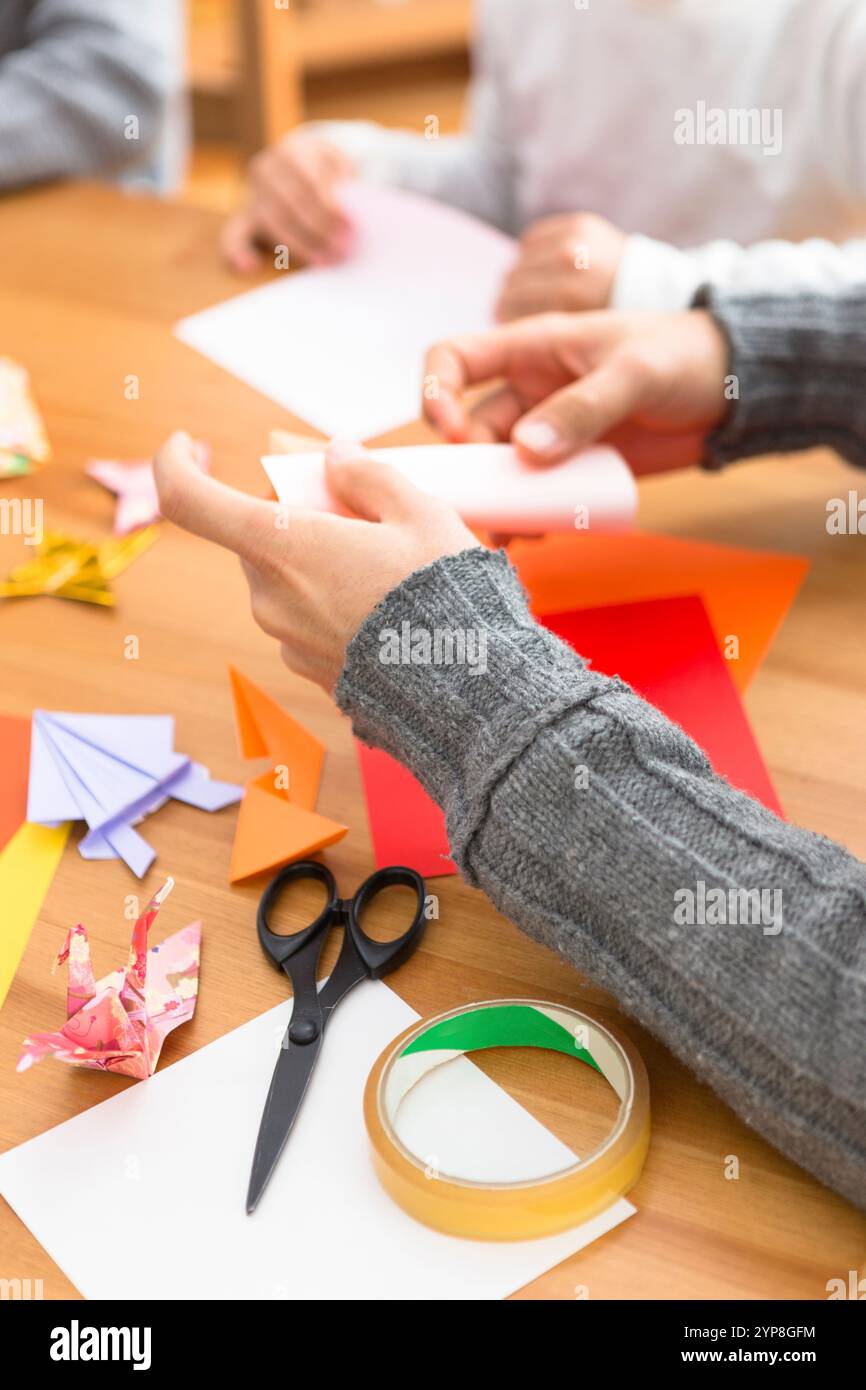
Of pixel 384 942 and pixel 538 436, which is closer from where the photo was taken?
pixel 384 942

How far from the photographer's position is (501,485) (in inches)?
30.8

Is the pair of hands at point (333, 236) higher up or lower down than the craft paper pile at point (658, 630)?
higher up

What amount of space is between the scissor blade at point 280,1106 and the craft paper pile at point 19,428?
1.90 feet

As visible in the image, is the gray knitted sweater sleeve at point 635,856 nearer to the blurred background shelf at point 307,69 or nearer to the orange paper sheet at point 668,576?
the orange paper sheet at point 668,576

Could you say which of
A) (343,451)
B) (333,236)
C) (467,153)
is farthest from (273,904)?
(467,153)

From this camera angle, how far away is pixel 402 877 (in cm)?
67

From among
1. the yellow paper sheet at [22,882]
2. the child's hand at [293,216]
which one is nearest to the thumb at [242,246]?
the child's hand at [293,216]

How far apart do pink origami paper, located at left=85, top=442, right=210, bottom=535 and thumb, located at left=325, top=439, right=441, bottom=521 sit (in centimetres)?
20

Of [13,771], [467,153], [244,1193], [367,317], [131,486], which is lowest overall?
[244,1193]

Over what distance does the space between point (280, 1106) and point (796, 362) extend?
63 cm

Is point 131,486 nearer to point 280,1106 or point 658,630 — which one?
point 658,630

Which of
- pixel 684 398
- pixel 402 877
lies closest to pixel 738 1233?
pixel 402 877

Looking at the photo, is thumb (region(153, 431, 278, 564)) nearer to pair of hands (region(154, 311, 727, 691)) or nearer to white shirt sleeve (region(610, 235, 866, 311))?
pair of hands (region(154, 311, 727, 691))

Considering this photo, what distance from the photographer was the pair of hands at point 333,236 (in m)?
1.05
